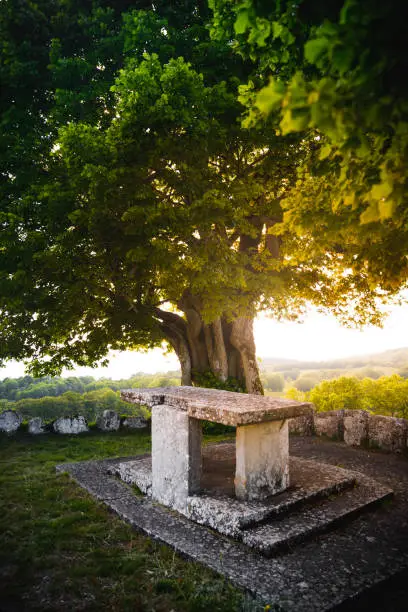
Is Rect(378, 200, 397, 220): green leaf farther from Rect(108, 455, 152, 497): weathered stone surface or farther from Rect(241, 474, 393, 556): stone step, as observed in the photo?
Rect(108, 455, 152, 497): weathered stone surface

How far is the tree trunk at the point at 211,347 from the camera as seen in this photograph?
12398mm

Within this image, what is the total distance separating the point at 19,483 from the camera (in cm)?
645

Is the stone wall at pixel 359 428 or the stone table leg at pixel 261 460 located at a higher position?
the stone table leg at pixel 261 460

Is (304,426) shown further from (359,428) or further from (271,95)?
(271,95)

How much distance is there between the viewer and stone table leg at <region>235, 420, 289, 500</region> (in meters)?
4.79

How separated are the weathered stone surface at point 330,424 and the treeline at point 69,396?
18.4ft

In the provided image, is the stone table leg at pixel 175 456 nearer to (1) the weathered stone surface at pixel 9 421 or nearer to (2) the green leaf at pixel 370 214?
(2) the green leaf at pixel 370 214

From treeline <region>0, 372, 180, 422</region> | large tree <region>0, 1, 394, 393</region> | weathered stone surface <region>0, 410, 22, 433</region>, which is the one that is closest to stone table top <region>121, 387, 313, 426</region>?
large tree <region>0, 1, 394, 393</region>

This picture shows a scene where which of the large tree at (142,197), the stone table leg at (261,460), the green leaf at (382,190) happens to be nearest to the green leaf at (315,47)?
the green leaf at (382,190)

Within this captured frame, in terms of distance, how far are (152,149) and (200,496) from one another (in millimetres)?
6508

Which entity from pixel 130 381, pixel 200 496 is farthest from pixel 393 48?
pixel 130 381

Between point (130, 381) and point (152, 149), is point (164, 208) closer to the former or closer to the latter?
point (152, 149)

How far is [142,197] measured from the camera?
7.99m

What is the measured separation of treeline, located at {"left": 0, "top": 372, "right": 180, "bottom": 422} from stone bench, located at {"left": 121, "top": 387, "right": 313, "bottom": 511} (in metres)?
6.52
